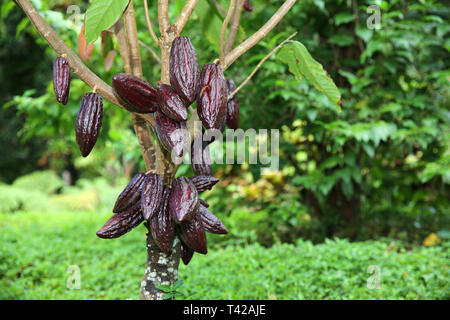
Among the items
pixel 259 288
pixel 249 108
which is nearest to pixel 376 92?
pixel 249 108

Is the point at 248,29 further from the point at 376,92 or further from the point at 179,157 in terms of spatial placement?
the point at 179,157

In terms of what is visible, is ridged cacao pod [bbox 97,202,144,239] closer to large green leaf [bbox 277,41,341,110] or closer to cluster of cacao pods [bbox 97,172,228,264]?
cluster of cacao pods [bbox 97,172,228,264]

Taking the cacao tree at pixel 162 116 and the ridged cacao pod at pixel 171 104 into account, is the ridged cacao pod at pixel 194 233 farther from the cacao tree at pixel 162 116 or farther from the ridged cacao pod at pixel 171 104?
the ridged cacao pod at pixel 171 104

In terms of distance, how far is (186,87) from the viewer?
962mm

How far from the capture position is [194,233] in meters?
1.02

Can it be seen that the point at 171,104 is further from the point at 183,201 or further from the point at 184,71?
the point at 183,201

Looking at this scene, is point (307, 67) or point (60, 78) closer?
point (60, 78)

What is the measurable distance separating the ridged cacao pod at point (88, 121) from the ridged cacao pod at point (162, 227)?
0.70 feet

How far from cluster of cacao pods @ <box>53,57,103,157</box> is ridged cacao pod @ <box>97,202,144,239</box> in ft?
0.56

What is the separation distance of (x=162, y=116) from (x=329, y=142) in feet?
6.34

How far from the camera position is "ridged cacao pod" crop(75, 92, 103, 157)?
3.18 feet

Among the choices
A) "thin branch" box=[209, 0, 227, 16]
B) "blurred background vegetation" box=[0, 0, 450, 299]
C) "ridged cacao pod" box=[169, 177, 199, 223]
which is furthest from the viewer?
"blurred background vegetation" box=[0, 0, 450, 299]

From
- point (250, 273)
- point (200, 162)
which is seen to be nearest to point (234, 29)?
point (200, 162)

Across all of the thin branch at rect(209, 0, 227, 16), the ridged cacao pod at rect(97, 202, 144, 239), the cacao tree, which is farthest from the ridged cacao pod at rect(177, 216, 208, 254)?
the thin branch at rect(209, 0, 227, 16)
